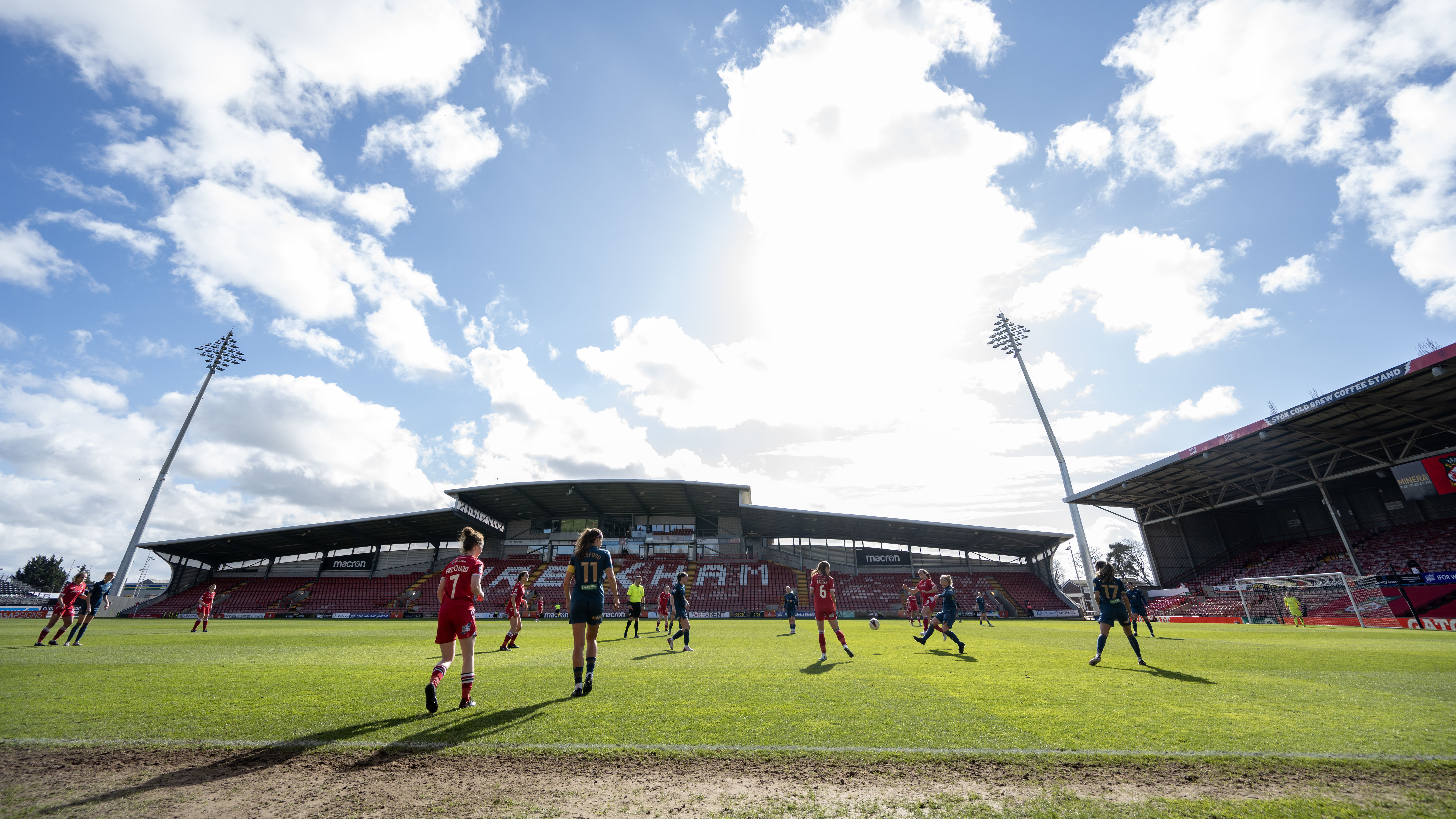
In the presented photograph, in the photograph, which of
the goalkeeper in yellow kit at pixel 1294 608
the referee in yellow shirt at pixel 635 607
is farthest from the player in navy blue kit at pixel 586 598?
the goalkeeper in yellow kit at pixel 1294 608

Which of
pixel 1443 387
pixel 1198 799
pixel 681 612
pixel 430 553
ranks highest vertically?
pixel 1443 387

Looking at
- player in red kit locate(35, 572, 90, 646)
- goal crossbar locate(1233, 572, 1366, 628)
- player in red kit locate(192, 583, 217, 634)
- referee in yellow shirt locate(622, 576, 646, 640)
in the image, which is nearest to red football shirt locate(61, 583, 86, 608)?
player in red kit locate(35, 572, 90, 646)

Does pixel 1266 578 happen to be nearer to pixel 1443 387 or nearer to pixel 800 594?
pixel 1443 387

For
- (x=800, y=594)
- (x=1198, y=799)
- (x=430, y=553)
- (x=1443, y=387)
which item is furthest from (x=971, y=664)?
(x=430, y=553)

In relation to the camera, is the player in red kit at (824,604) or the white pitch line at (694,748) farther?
the player in red kit at (824,604)

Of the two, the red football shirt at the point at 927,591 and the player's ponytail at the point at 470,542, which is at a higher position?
the player's ponytail at the point at 470,542

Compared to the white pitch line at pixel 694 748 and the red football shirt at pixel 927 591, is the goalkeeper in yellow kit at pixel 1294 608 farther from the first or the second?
the white pitch line at pixel 694 748

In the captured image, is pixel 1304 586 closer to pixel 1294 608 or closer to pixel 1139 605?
pixel 1294 608

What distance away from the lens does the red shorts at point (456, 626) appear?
558cm

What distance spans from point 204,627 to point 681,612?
2186 centimetres

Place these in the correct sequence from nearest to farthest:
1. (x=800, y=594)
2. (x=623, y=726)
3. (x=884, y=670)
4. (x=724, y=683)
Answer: (x=623, y=726)
(x=724, y=683)
(x=884, y=670)
(x=800, y=594)

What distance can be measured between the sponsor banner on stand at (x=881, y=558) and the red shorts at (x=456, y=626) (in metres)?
46.4

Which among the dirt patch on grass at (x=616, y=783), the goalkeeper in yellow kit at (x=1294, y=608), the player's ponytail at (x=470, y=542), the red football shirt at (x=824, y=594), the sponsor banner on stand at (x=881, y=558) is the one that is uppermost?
the sponsor banner on stand at (x=881, y=558)

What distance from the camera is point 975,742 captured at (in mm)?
4219
